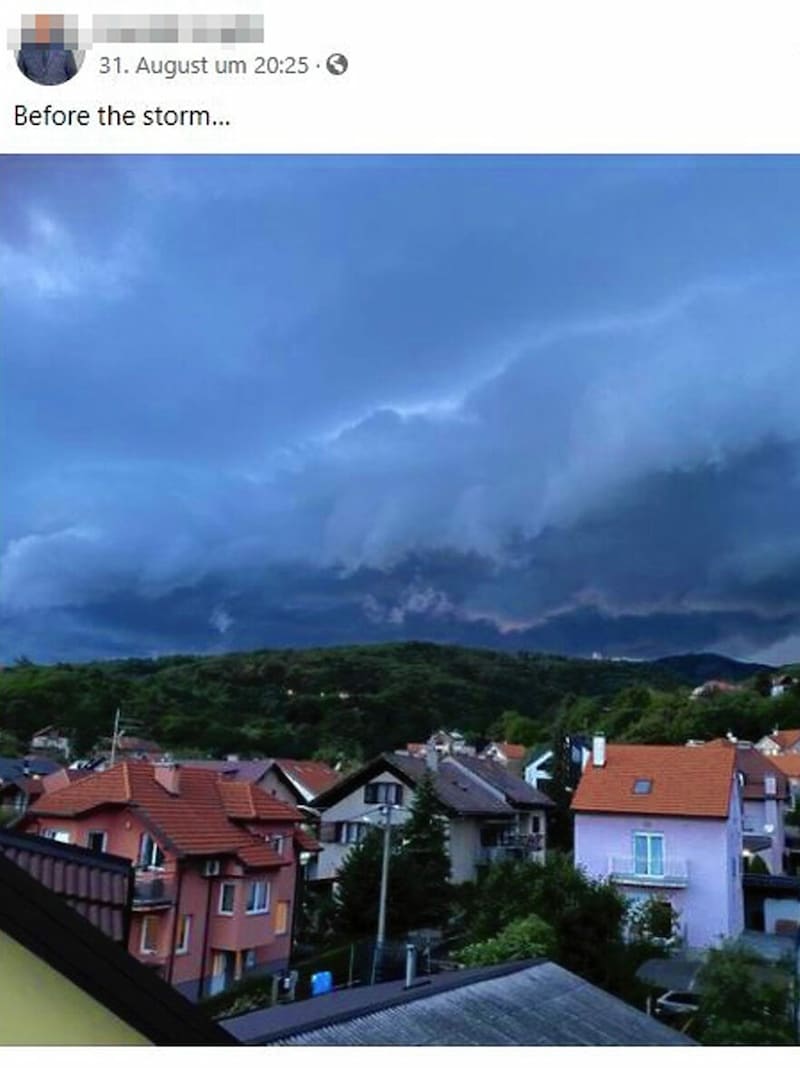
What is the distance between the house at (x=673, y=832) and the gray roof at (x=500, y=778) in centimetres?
20

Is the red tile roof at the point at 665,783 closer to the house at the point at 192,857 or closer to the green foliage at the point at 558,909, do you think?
the green foliage at the point at 558,909

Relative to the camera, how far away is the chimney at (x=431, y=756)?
3188 mm

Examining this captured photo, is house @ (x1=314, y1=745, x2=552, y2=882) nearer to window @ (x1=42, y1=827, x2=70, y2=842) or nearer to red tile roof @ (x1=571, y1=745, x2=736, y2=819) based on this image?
red tile roof @ (x1=571, y1=745, x2=736, y2=819)

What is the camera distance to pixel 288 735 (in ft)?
10.3

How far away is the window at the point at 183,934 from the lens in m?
2.62

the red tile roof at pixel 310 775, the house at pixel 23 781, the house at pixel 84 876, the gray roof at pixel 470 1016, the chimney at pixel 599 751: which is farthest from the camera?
the chimney at pixel 599 751

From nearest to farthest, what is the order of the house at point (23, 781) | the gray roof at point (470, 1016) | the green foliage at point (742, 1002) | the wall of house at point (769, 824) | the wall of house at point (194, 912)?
the gray roof at point (470, 1016) < the green foliage at point (742, 1002) < the house at point (23, 781) < the wall of house at point (194, 912) < the wall of house at point (769, 824)

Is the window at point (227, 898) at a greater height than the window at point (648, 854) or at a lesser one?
lesser

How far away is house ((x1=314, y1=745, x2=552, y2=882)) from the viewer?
3084 mm

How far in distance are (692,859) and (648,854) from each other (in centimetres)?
15

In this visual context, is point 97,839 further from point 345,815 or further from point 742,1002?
point 742,1002

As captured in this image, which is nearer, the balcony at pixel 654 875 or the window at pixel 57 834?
the window at pixel 57 834
